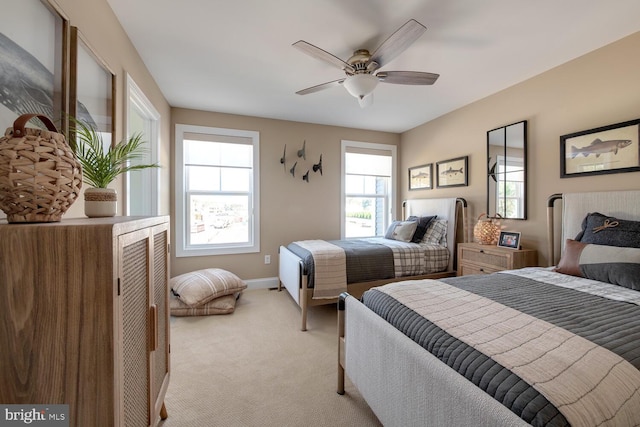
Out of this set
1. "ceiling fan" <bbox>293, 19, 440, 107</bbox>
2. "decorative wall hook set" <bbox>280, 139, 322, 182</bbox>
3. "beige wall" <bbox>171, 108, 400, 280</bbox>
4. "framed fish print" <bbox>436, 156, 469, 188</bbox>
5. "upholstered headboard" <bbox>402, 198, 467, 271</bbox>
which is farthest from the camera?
"decorative wall hook set" <bbox>280, 139, 322, 182</bbox>

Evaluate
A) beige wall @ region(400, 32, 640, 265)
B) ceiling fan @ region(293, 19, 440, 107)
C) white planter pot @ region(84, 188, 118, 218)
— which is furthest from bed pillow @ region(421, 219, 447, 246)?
white planter pot @ region(84, 188, 118, 218)

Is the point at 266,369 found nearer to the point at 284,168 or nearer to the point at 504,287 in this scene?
the point at 504,287

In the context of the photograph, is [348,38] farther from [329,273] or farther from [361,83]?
[329,273]

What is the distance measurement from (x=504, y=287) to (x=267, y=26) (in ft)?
7.74

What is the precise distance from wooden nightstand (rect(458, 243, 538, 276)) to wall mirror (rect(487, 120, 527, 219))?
0.49m

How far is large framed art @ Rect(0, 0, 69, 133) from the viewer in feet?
2.96

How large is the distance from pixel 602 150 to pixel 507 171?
2.65 feet

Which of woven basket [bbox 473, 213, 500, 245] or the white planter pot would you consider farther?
woven basket [bbox 473, 213, 500, 245]

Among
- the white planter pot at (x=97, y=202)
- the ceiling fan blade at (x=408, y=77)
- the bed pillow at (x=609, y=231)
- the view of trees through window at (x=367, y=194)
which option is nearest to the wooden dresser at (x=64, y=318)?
the white planter pot at (x=97, y=202)

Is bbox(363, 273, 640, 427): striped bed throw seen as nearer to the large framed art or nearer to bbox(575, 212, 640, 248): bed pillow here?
bbox(575, 212, 640, 248): bed pillow

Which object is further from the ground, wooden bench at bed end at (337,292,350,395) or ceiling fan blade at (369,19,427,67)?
ceiling fan blade at (369,19,427,67)

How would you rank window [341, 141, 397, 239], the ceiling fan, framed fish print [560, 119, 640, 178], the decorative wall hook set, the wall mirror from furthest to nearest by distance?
1. window [341, 141, 397, 239]
2. the decorative wall hook set
3. the wall mirror
4. framed fish print [560, 119, 640, 178]
5. the ceiling fan

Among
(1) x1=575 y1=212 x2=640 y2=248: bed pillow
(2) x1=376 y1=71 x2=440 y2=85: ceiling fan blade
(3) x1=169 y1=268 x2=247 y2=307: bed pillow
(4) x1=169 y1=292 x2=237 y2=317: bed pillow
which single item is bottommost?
(4) x1=169 y1=292 x2=237 y2=317: bed pillow

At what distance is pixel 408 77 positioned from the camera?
6.98 ft
